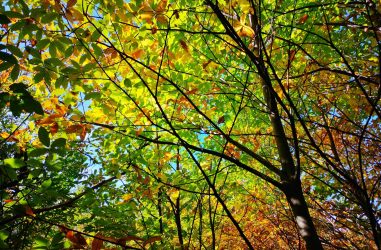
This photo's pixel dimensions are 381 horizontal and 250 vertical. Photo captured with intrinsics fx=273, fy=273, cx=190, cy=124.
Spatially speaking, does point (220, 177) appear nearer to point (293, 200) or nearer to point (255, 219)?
point (293, 200)

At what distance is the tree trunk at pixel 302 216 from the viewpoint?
2008 mm

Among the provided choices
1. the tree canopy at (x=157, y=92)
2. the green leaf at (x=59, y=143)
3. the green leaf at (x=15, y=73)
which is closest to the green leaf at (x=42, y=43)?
the tree canopy at (x=157, y=92)

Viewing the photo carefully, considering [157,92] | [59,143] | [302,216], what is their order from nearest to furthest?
1. [59,143]
2. [302,216]
3. [157,92]

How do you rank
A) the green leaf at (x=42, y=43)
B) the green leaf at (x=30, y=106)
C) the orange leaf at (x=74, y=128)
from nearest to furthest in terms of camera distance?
the green leaf at (x=30, y=106)
the green leaf at (x=42, y=43)
the orange leaf at (x=74, y=128)

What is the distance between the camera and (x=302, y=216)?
2.10 metres

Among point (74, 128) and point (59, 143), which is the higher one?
point (74, 128)

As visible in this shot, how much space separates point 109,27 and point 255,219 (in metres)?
8.18

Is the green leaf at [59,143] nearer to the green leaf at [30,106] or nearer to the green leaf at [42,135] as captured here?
the green leaf at [42,135]

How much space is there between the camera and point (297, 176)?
2.11 m

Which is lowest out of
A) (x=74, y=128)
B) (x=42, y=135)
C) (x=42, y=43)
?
(x=42, y=135)

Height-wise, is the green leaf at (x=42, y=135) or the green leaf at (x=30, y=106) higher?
the green leaf at (x=30, y=106)

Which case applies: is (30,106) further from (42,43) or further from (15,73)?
(42,43)

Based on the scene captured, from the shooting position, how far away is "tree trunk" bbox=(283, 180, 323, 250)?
79.0 inches

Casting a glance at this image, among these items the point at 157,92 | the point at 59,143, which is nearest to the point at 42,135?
the point at 59,143
